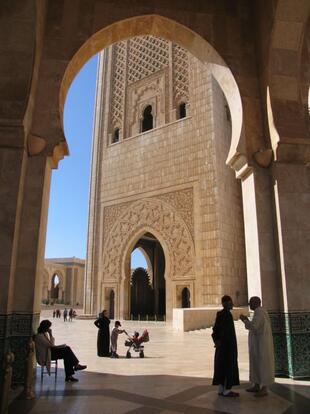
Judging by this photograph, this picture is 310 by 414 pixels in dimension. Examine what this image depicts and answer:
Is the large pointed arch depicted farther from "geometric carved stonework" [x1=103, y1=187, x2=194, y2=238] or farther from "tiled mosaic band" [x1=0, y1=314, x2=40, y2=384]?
"geometric carved stonework" [x1=103, y1=187, x2=194, y2=238]

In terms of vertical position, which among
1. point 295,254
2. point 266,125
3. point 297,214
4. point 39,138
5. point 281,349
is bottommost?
point 281,349

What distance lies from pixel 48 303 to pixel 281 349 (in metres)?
24.8

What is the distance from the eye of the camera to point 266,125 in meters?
4.02

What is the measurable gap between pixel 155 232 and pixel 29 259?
9405 mm

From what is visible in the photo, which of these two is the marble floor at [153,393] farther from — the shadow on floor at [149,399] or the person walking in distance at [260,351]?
the person walking in distance at [260,351]

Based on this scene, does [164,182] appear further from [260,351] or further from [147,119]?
[260,351]

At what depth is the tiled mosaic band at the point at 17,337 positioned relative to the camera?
3.07 m

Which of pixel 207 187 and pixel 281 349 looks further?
pixel 207 187

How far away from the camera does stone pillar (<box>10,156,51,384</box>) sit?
3.22 metres

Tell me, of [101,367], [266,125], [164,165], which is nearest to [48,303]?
[164,165]

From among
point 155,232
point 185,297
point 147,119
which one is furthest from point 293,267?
point 147,119

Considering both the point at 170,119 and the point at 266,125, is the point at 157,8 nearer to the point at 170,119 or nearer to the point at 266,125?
the point at 266,125

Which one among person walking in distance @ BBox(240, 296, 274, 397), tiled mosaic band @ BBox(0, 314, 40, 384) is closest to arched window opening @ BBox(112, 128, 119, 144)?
tiled mosaic band @ BBox(0, 314, 40, 384)

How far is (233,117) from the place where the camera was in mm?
4332
